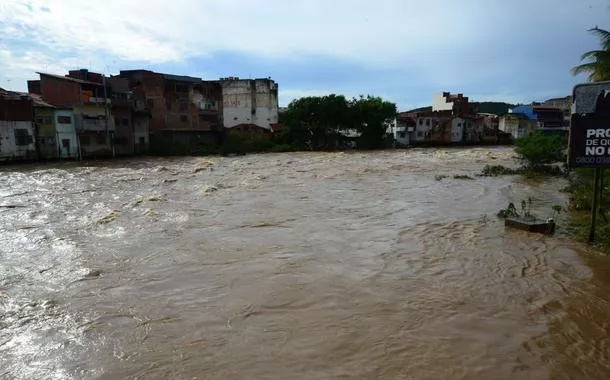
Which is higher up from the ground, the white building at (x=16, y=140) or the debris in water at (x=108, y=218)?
the white building at (x=16, y=140)

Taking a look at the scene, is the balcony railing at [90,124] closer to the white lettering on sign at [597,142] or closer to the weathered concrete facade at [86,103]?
the weathered concrete facade at [86,103]

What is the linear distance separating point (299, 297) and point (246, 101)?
53.9 m

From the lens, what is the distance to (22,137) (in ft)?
117

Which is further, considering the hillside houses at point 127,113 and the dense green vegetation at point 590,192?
the hillside houses at point 127,113

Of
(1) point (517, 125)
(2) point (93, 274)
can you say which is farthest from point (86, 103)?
(1) point (517, 125)

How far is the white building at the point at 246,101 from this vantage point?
58.3 metres

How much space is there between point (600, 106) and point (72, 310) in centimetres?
961

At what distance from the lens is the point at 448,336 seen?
545 cm

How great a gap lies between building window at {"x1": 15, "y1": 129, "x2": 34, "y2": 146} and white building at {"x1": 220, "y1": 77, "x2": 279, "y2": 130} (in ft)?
83.4

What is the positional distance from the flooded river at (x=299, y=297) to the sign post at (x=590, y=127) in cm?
195

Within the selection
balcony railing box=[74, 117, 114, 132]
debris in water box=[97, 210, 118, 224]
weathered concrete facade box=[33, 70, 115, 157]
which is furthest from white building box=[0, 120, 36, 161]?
debris in water box=[97, 210, 118, 224]

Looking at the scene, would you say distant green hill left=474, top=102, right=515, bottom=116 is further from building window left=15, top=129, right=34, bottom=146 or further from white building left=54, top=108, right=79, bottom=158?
building window left=15, top=129, right=34, bottom=146

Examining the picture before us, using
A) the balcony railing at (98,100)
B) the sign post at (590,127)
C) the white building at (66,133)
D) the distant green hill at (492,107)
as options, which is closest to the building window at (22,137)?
the white building at (66,133)

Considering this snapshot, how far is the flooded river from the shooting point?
4918mm
